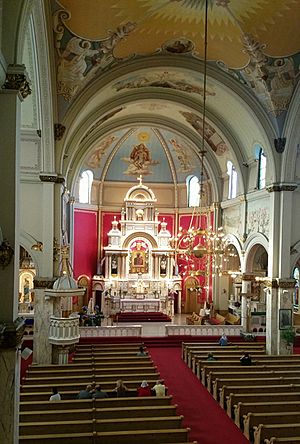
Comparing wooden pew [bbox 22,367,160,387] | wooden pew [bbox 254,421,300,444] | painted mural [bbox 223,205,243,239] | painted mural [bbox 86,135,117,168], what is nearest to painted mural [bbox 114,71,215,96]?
painted mural [bbox 223,205,243,239]

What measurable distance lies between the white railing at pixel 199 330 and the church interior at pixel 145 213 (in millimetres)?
94

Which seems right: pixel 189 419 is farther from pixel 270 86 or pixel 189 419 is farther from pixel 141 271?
pixel 141 271

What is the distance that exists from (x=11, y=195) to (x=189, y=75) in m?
14.0

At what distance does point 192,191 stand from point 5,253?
24.7 metres

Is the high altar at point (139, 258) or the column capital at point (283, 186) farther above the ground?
the column capital at point (283, 186)

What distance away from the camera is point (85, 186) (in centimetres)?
3025

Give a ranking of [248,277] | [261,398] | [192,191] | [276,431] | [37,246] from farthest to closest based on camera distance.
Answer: [192,191]
[248,277]
[37,246]
[261,398]
[276,431]

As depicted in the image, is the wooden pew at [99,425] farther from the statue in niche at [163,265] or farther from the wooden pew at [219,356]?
the statue in niche at [163,265]

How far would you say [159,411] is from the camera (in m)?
10.2

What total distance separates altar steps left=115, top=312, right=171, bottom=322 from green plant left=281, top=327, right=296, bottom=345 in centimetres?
934

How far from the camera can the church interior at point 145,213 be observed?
9.16 meters

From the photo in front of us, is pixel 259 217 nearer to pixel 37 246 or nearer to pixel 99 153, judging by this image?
pixel 37 246

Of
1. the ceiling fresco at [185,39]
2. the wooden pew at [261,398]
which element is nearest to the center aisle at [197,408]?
the wooden pew at [261,398]

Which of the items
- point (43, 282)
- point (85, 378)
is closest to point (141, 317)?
point (43, 282)
